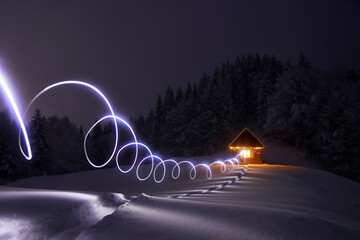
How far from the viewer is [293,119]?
4666cm

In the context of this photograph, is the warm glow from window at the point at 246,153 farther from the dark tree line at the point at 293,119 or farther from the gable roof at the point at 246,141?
the dark tree line at the point at 293,119

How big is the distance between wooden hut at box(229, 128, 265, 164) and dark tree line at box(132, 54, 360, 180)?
1352 centimetres

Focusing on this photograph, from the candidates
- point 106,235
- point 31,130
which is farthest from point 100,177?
point 106,235

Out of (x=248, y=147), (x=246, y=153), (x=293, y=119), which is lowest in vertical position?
(x=246, y=153)

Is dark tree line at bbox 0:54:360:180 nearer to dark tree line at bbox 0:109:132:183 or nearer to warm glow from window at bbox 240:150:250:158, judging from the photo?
dark tree line at bbox 0:109:132:183

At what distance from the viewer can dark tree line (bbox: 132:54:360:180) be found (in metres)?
42.5

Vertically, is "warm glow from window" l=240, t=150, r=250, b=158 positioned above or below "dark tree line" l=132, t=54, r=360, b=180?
below

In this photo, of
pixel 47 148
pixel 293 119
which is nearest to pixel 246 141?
pixel 293 119

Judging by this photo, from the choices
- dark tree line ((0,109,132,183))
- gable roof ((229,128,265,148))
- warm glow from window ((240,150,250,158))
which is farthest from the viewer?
dark tree line ((0,109,132,183))

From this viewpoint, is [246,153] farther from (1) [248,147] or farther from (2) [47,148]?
(2) [47,148]

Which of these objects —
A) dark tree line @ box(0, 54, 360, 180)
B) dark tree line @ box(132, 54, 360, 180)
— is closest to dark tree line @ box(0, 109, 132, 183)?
dark tree line @ box(0, 54, 360, 180)

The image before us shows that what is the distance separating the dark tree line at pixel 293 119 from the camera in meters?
42.5

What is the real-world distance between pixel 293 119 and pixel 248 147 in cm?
1542

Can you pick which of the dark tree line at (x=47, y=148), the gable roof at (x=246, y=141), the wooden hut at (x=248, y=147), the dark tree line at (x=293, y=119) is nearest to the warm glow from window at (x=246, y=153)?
the wooden hut at (x=248, y=147)
